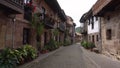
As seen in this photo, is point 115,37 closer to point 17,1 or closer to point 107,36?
point 107,36

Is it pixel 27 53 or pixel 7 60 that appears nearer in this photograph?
pixel 7 60

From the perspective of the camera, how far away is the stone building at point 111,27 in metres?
12.6

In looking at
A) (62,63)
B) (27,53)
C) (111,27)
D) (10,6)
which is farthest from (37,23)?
(10,6)

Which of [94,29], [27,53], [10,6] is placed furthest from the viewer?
[94,29]

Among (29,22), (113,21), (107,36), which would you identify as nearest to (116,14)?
(113,21)

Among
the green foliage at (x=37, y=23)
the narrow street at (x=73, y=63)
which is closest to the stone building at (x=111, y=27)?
the narrow street at (x=73, y=63)

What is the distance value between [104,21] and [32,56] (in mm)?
7755

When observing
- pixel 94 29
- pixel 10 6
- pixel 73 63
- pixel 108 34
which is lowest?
pixel 73 63

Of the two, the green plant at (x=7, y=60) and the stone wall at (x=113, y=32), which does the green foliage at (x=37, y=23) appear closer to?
the stone wall at (x=113, y=32)

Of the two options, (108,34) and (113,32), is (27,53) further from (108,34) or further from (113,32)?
(108,34)

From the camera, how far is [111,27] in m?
14.2

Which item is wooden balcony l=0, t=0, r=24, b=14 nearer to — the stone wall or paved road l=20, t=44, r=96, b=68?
paved road l=20, t=44, r=96, b=68

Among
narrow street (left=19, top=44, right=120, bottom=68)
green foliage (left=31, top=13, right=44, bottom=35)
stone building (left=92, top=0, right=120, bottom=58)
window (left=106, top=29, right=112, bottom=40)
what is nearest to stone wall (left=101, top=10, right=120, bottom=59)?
stone building (left=92, top=0, right=120, bottom=58)

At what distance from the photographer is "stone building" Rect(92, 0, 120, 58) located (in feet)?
41.3
